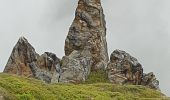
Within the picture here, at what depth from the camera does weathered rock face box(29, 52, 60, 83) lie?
417ft

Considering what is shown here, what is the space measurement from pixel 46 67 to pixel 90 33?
19693mm

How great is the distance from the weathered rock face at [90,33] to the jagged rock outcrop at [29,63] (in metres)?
11.4

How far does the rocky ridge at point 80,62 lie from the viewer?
4963 inches

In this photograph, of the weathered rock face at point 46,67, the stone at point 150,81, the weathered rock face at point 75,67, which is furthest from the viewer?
the weathered rock face at point 46,67

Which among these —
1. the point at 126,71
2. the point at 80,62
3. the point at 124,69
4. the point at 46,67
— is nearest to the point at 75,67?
the point at 80,62

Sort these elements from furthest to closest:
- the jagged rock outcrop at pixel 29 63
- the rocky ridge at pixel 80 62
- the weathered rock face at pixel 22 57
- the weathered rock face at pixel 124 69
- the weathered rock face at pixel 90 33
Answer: the weathered rock face at pixel 90 33 → the weathered rock face at pixel 124 69 → the weathered rock face at pixel 22 57 → the jagged rock outcrop at pixel 29 63 → the rocky ridge at pixel 80 62

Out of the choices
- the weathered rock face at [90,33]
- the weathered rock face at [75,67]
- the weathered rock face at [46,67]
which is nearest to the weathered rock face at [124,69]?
the weathered rock face at [75,67]

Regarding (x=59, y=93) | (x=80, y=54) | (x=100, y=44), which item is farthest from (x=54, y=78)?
(x=59, y=93)

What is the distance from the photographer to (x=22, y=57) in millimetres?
130375

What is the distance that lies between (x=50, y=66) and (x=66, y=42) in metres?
14.8

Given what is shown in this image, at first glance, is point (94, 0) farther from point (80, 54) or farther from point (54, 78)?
point (54, 78)

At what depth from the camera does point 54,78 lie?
125 metres

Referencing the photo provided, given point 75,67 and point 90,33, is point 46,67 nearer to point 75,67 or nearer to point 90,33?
point 75,67

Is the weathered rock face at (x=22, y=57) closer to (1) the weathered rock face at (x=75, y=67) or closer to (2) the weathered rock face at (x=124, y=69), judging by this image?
(1) the weathered rock face at (x=75, y=67)
